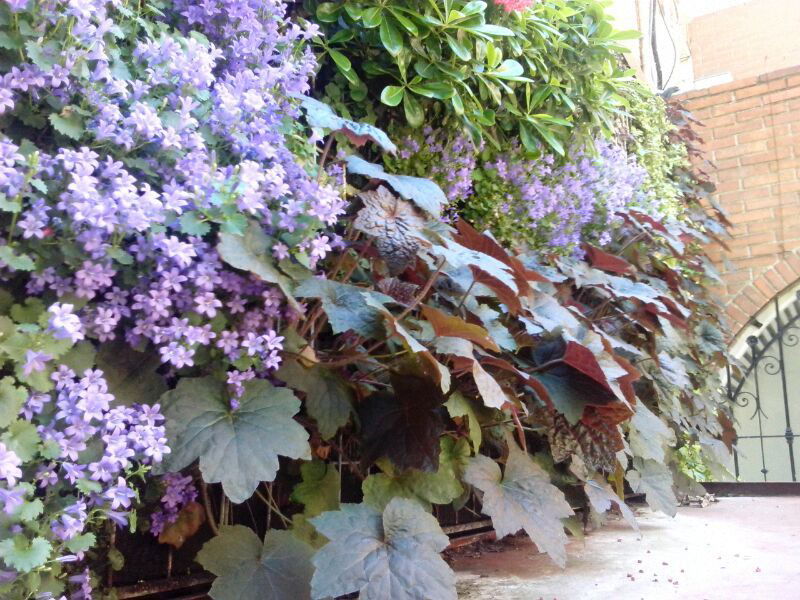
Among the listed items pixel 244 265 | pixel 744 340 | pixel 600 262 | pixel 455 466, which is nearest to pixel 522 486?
pixel 455 466

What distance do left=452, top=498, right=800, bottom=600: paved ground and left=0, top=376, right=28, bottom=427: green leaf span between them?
3.94ft

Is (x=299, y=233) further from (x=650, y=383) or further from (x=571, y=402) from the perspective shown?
(x=650, y=383)

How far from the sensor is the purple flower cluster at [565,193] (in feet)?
7.31

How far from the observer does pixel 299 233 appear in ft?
3.57

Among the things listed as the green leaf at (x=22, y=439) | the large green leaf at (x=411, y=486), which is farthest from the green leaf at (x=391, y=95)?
the green leaf at (x=22, y=439)

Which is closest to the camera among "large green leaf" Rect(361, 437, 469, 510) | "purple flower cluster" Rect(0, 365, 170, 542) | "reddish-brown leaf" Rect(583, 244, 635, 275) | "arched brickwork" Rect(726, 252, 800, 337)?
"purple flower cluster" Rect(0, 365, 170, 542)

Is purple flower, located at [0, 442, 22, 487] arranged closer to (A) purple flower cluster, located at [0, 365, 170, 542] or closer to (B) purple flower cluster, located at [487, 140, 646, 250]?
(A) purple flower cluster, located at [0, 365, 170, 542]

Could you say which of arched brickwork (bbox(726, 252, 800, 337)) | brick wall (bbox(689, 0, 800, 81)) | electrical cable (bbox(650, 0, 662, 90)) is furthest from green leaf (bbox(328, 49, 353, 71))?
brick wall (bbox(689, 0, 800, 81))

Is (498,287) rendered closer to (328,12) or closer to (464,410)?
(464,410)

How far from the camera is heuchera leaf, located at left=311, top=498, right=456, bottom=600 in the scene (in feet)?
3.30

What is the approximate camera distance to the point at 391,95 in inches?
69.6

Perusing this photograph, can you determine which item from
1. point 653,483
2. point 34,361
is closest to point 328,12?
point 34,361

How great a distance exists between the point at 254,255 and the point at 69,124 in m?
0.30

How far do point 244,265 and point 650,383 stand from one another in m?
1.79
